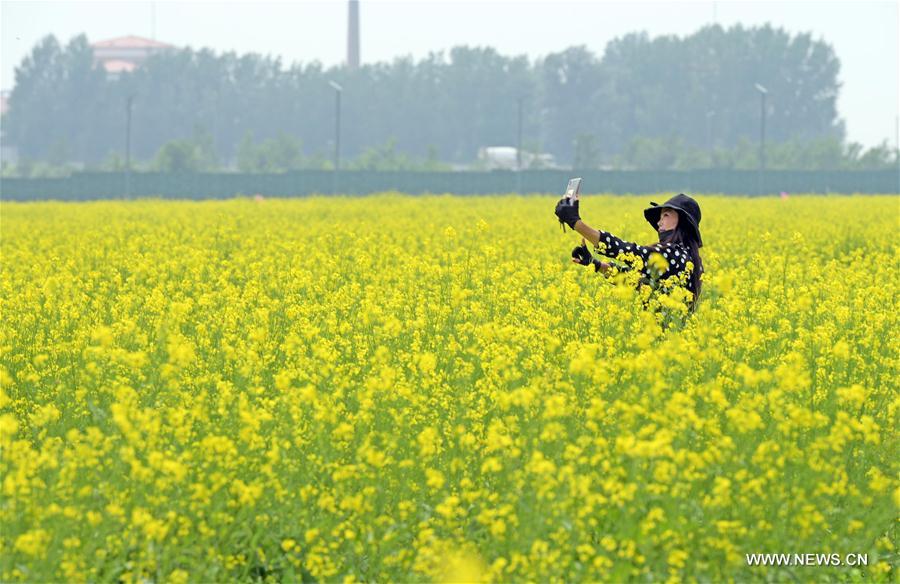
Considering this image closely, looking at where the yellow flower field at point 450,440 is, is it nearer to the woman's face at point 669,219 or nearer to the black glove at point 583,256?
the black glove at point 583,256

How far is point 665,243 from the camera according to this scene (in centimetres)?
843

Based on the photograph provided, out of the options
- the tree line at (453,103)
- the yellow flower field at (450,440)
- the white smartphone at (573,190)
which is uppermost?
the tree line at (453,103)

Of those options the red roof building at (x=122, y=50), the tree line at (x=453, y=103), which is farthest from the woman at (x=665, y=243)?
the red roof building at (x=122, y=50)

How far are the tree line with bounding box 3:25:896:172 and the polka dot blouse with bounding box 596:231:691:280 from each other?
90814mm

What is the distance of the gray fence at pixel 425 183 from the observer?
4569cm

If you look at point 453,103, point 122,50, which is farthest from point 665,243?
point 122,50

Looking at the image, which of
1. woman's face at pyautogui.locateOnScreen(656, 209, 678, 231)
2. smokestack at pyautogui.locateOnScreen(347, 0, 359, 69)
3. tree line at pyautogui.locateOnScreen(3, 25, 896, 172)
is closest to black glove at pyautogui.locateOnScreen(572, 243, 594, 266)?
woman's face at pyautogui.locateOnScreen(656, 209, 678, 231)

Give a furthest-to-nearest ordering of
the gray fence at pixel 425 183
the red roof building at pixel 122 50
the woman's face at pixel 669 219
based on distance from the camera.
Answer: the red roof building at pixel 122 50
the gray fence at pixel 425 183
the woman's face at pixel 669 219

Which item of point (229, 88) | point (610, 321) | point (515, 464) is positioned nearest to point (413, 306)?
point (610, 321)

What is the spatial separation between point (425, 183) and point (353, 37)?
230 feet

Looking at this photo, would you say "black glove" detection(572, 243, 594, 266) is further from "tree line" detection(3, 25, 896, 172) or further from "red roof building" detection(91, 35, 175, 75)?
"red roof building" detection(91, 35, 175, 75)

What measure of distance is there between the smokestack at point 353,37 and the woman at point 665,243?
107m

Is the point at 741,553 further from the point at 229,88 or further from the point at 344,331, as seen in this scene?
the point at 229,88

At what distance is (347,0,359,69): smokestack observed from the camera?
11462 centimetres
